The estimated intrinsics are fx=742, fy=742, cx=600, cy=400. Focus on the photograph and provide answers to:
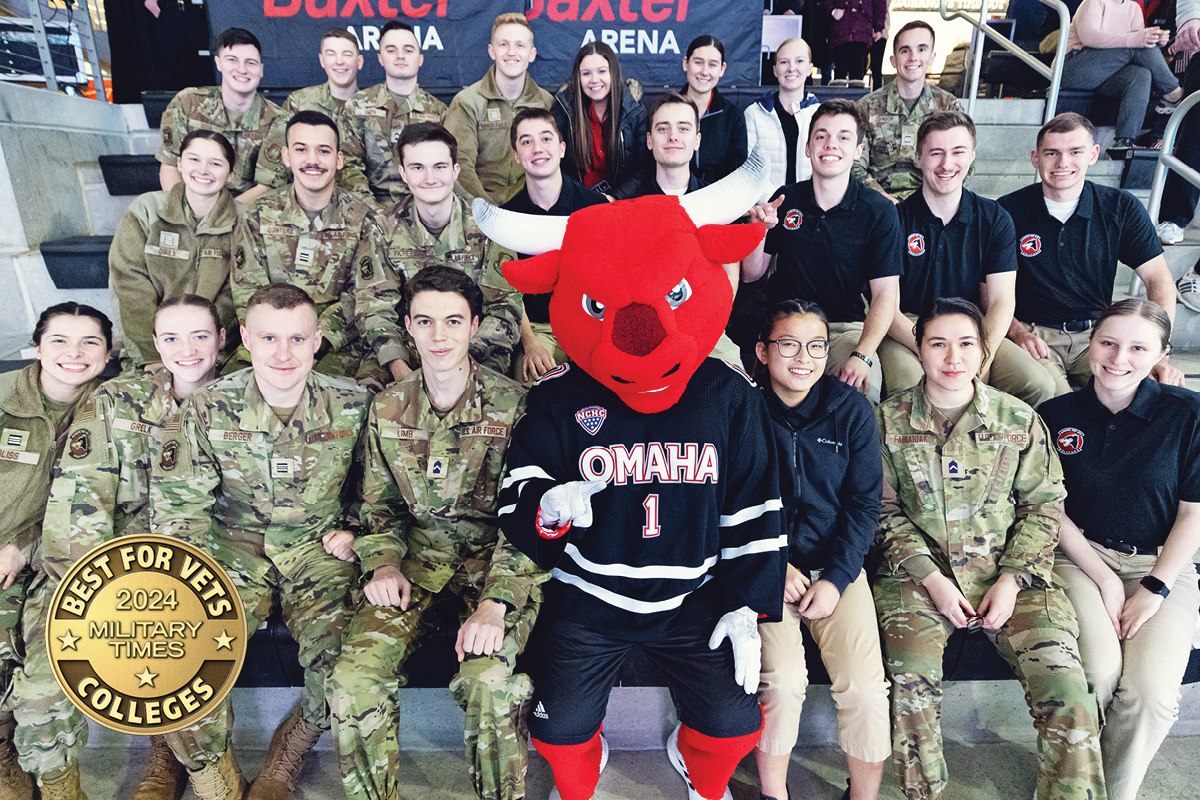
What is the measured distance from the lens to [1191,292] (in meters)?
3.47

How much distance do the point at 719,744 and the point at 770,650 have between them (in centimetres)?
29

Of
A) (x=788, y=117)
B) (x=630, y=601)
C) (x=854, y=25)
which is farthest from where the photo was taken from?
(x=854, y=25)

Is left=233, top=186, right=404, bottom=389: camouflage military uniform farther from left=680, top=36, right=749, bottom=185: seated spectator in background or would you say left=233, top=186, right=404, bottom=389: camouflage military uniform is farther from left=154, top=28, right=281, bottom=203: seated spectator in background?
left=680, top=36, right=749, bottom=185: seated spectator in background

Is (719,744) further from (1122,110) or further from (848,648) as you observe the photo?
(1122,110)

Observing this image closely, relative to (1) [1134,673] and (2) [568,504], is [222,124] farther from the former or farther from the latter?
(1) [1134,673]

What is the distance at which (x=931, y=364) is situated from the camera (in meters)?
2.28

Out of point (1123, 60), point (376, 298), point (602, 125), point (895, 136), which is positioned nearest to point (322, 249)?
point (376, 298)

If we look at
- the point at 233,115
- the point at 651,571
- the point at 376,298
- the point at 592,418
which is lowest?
the point at 651,571

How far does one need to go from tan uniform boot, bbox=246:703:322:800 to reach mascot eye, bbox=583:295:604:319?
1520 millimetres

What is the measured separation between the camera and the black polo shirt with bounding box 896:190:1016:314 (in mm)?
2865

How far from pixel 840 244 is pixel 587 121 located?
142 centimetres

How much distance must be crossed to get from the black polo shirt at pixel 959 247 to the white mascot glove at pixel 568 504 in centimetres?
190

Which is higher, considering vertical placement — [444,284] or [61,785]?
[444,284]

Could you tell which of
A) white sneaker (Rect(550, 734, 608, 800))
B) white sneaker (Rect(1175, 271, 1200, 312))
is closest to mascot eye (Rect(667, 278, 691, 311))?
white sneaker (Rect(550, 734, 608, 800))
